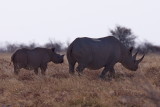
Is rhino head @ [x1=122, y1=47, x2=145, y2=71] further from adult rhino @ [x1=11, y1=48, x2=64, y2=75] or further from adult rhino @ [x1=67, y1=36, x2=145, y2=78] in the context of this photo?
adult rhino @ [x1=11, y1=48, x2=64, y2=75]

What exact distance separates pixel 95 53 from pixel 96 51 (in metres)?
0.08

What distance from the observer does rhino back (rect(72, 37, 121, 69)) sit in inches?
590

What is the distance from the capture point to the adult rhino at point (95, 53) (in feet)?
49.2

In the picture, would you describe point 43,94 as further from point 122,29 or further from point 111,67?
point 122,29

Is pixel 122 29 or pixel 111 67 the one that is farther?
pixel 122 29

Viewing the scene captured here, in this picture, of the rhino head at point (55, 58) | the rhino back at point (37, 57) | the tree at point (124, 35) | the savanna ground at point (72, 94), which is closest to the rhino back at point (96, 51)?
the rhino back at point (37, 57)

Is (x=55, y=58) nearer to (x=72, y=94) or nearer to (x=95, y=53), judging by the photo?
(x=95, y=53)

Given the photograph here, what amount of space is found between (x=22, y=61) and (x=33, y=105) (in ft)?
26.2

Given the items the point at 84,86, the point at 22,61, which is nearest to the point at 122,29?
the point at 22,61

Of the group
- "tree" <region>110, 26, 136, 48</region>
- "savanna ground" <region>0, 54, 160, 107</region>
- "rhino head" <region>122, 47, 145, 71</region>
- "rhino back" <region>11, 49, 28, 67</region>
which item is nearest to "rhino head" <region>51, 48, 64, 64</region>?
"rhino back" <region>11, 49, 28, 67</region>

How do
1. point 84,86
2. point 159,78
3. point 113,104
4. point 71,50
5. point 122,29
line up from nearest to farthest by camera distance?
point 113,104
point 84,86
point 159,78
point 71,50
point 122,29

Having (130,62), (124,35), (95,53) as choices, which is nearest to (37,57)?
(95,53)

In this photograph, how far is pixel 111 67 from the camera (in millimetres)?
15891

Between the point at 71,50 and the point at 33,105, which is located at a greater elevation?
the point at 71,50
